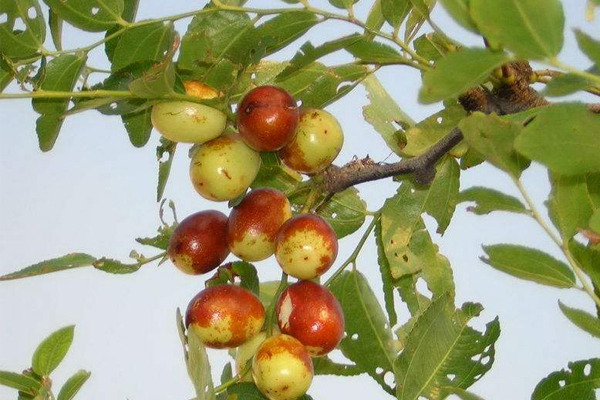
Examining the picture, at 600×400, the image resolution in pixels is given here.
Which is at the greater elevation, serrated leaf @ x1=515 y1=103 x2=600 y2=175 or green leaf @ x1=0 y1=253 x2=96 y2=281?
green leaf @ x1=0 y1=253 x2=96 y2=281

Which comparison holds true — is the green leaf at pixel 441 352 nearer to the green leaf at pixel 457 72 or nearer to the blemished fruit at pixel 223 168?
the blemished fruit at pixel 223 168

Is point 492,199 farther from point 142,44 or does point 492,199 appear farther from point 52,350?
point 52,350

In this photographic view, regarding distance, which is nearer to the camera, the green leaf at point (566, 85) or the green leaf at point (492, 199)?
the green leaf at point (566, 85)

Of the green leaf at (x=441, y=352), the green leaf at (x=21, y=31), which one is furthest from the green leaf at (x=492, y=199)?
the green leaf at (x=21, y=31)

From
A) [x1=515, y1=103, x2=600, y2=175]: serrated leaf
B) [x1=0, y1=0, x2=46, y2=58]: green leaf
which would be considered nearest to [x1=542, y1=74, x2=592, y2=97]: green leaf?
[x1=515, y1=103, x2=600, y2=175]: serrated leaf

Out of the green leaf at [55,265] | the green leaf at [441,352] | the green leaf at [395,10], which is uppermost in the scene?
the green leaf at [395,10]

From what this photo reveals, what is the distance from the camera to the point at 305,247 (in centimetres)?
188

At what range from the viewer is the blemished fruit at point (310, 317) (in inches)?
74.6

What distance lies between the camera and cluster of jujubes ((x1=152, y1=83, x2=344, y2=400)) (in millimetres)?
1884

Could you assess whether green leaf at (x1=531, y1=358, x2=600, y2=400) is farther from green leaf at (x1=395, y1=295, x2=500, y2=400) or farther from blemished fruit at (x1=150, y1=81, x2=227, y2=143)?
blemished fruit at (x1=150, y1=81, x2=227, y2=143)

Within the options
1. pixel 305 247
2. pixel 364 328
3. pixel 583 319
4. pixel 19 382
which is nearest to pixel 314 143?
pixel 305 247

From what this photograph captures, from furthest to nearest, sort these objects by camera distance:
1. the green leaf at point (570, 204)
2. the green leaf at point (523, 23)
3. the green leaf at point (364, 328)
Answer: the green leaf at point (364, 328) < the green leaf at point (570, 204) < the green leaf at point (523, 23)

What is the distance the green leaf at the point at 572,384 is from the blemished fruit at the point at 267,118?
2.53 ft

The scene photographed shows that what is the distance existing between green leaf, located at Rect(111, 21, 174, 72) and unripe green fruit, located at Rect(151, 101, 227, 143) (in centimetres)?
17
